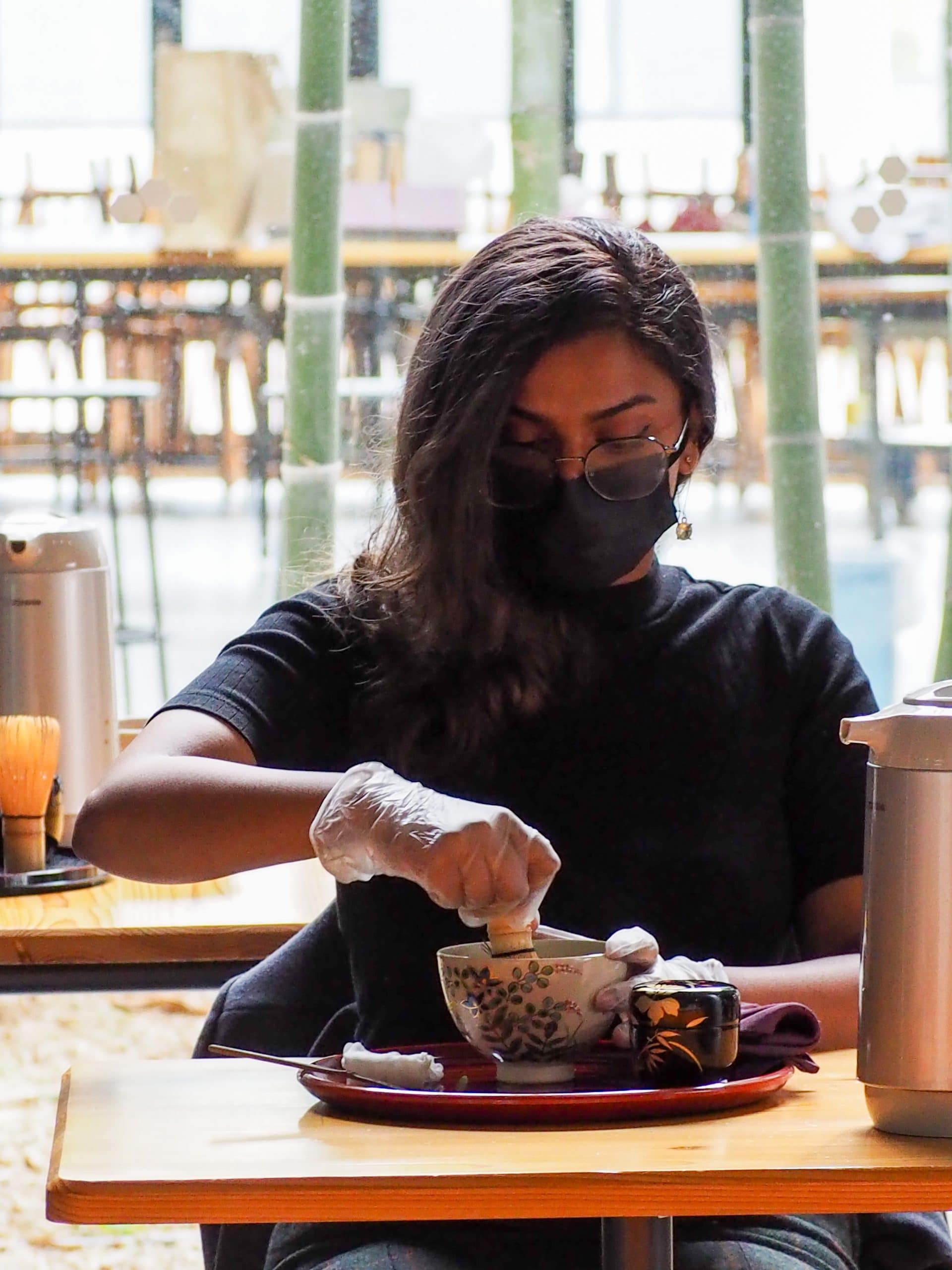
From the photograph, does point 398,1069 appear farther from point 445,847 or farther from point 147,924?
point 147,924

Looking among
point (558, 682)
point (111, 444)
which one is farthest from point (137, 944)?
point (111, 444)

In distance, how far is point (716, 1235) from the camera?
1.17 meters

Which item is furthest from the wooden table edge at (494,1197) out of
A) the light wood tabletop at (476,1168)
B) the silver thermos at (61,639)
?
the silver thermos at (61,639)

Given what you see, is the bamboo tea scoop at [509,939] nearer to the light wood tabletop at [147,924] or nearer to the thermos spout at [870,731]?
the thermos spout at [870,731]

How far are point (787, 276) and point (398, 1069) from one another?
234 cm

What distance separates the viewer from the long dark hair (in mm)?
1416

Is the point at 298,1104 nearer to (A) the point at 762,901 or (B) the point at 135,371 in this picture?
(A) the point at 762,901

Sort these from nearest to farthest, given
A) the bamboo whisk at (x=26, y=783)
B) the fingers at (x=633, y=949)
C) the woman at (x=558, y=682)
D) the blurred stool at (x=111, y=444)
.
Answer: the fingers at (x=633, y=949)
the woman at (x=558, y=682)
the bamboo whisk at (x=26, y=783)
the blurred stool at (x=111, y=444)

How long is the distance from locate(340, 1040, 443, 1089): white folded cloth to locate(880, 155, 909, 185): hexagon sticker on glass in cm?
253

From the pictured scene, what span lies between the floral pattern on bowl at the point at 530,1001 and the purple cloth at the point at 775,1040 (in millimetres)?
83

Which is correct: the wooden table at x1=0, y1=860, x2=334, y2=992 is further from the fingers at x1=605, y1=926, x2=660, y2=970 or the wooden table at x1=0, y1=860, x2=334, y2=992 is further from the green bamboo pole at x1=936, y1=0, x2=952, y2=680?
the green bamboo pole at x1=936, y1=0, x2=952, y2=680

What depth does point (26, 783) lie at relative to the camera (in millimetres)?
1762

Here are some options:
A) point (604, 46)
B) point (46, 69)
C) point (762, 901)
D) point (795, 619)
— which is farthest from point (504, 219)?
point (762, 901)

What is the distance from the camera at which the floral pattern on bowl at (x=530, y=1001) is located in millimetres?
1018
